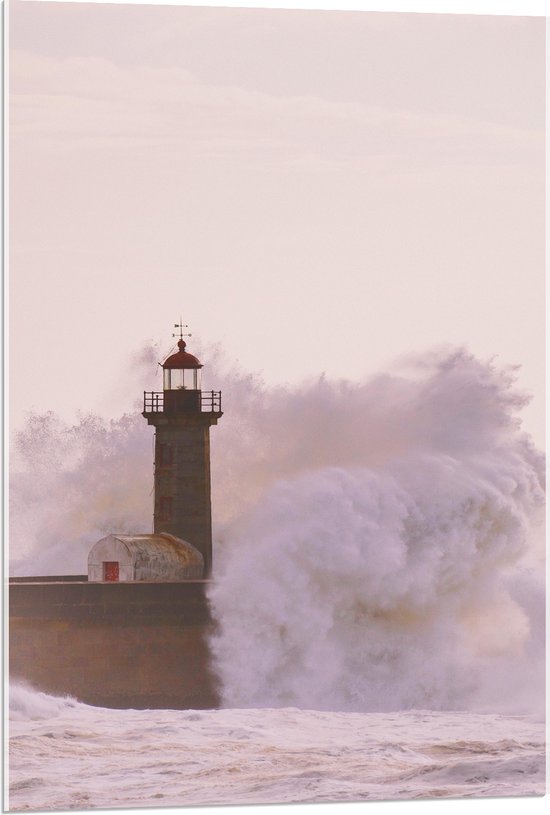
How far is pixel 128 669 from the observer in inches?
468

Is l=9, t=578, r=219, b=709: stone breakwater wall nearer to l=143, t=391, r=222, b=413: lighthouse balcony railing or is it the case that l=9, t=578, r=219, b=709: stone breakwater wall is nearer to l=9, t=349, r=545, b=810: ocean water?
l=9, t=349, r=545, b=810: ocean water

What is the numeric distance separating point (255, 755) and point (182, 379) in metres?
2.12

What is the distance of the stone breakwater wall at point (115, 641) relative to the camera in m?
11.5

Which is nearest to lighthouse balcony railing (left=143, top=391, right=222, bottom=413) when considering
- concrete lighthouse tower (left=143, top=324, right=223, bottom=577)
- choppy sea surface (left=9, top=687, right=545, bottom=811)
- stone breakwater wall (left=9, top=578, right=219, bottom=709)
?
concrete lighthouse tower (left=143, top=324, right=223, bottom=577)

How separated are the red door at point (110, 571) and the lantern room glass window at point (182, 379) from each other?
1123 mm

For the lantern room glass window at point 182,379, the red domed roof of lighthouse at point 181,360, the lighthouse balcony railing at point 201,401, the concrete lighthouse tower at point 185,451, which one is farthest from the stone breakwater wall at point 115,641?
the red domed roof of lighthouse at point 181,360

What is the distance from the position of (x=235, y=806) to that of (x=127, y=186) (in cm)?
346

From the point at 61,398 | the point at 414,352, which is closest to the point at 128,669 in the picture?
the point at 61,398

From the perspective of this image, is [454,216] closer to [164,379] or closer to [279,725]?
[164,379]

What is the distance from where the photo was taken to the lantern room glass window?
11492 mm

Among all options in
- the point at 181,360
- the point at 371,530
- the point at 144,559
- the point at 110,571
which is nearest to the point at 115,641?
the point at 110,571

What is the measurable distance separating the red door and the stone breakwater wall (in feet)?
0.20

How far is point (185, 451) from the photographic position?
40.9ft

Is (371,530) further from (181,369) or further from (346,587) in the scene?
(181,369)
